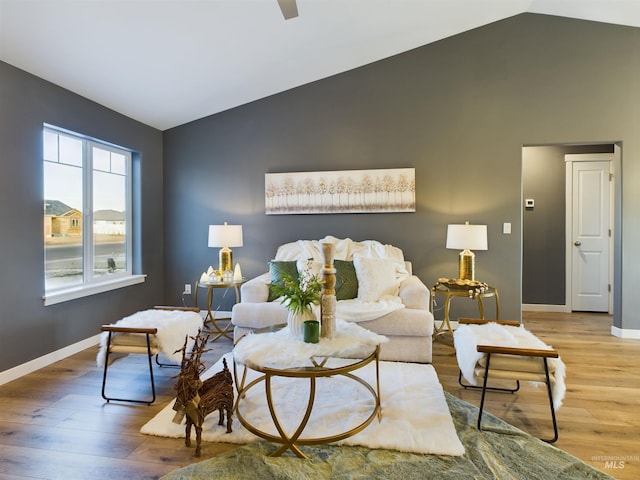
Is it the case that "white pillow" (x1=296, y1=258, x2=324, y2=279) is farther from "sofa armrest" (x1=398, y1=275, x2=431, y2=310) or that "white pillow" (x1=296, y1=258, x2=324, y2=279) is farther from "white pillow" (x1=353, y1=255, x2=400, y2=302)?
"sofa armrest" (x1=398, y1=275, x2=431, y2=310)

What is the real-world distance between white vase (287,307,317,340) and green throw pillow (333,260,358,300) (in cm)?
123

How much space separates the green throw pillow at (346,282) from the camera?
10.8ft

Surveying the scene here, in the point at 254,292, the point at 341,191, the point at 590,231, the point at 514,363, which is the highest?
the point at 341,191

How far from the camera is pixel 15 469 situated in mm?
1698

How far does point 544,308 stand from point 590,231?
1229 millimetres

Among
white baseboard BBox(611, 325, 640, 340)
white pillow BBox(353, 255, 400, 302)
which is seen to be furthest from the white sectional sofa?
white baseboard BBox(611, 325, 640, 340)

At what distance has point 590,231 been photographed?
4.78 metres

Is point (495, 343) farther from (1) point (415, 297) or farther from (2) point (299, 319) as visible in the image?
(2) point (299, 319)

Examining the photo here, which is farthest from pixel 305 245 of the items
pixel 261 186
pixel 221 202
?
pixel 221 202

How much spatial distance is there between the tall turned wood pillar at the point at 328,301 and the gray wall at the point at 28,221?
8.11 ft

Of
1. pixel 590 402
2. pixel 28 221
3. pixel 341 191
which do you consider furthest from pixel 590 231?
pixel 28 221

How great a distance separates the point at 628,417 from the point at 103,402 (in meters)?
3.37

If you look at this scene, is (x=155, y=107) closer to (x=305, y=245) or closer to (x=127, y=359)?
(x=305, y=245)

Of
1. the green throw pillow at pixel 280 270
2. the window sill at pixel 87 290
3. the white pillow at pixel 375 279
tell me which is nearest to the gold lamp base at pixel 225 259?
the green throw pillow at pixel 280 270
